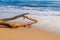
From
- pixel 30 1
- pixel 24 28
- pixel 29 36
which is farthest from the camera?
pixel 30 1

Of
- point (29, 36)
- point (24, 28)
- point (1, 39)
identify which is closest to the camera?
point (1, 39)

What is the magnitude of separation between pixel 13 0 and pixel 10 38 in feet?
14.1

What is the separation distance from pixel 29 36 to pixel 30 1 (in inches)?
155

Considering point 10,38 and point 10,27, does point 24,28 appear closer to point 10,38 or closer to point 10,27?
point 10,27

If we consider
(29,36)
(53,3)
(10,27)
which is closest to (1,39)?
(29,36)

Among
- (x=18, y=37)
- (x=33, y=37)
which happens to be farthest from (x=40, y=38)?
(x=18, y=37)

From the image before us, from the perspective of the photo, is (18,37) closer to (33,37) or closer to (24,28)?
(33,37)

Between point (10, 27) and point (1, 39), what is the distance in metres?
0.51

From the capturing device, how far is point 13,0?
18.7ft

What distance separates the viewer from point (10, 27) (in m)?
1.98

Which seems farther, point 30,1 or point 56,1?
point 30,1

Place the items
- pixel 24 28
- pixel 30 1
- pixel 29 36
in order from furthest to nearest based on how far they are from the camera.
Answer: pixel 30 1 < pixel 24 28 < pixel 29 36

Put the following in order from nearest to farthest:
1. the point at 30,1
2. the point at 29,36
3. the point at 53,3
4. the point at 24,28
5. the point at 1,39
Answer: the point at 1,39 → the point at 29,36 → the point at 24,28 → the point at 53,3 → the point at 30,1

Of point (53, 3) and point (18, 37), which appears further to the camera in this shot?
point (53, 3)
